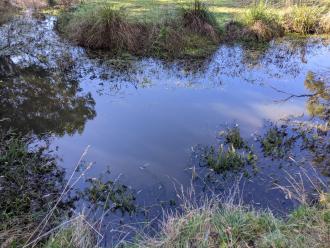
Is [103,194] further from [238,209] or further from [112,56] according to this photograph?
[112,56]

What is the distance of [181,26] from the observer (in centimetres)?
970

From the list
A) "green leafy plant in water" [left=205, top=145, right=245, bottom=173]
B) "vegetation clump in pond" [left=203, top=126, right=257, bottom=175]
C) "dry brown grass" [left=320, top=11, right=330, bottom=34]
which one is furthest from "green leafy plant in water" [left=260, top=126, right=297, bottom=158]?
"dry brown grass" [left=320, top=11, right=330, bottom=34]

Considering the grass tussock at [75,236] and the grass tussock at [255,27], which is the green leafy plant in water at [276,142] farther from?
the grass tussock at [255,27]

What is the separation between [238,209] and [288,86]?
444cm

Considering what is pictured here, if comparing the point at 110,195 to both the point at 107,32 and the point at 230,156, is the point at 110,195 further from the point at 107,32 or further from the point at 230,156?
the point at 107,32

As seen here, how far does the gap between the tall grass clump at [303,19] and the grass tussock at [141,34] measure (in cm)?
234

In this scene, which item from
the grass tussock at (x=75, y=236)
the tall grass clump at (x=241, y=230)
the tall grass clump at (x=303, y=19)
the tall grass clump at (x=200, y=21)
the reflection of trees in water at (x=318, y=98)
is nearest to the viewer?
the tall grass clump at (x=241, y=230)

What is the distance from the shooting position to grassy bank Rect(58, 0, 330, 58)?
357 inches

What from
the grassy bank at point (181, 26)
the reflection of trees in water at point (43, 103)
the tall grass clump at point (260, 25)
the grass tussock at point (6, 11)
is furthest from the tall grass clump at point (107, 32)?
the tall grass clump at point (260, 25)

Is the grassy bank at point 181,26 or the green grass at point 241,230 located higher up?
the grassy bank at point 181,26

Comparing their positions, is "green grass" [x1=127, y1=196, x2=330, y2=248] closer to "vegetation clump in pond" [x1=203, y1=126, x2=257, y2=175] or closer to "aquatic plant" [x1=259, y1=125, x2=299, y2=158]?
"vegetation clump in pond" [x1=203, y1=126, x2=257, y2=175]

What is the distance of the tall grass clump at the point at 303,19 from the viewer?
10.6 metres

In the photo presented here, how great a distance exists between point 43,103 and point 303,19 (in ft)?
24.1

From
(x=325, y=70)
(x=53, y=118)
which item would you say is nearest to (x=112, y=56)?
(x=53, y=118)
